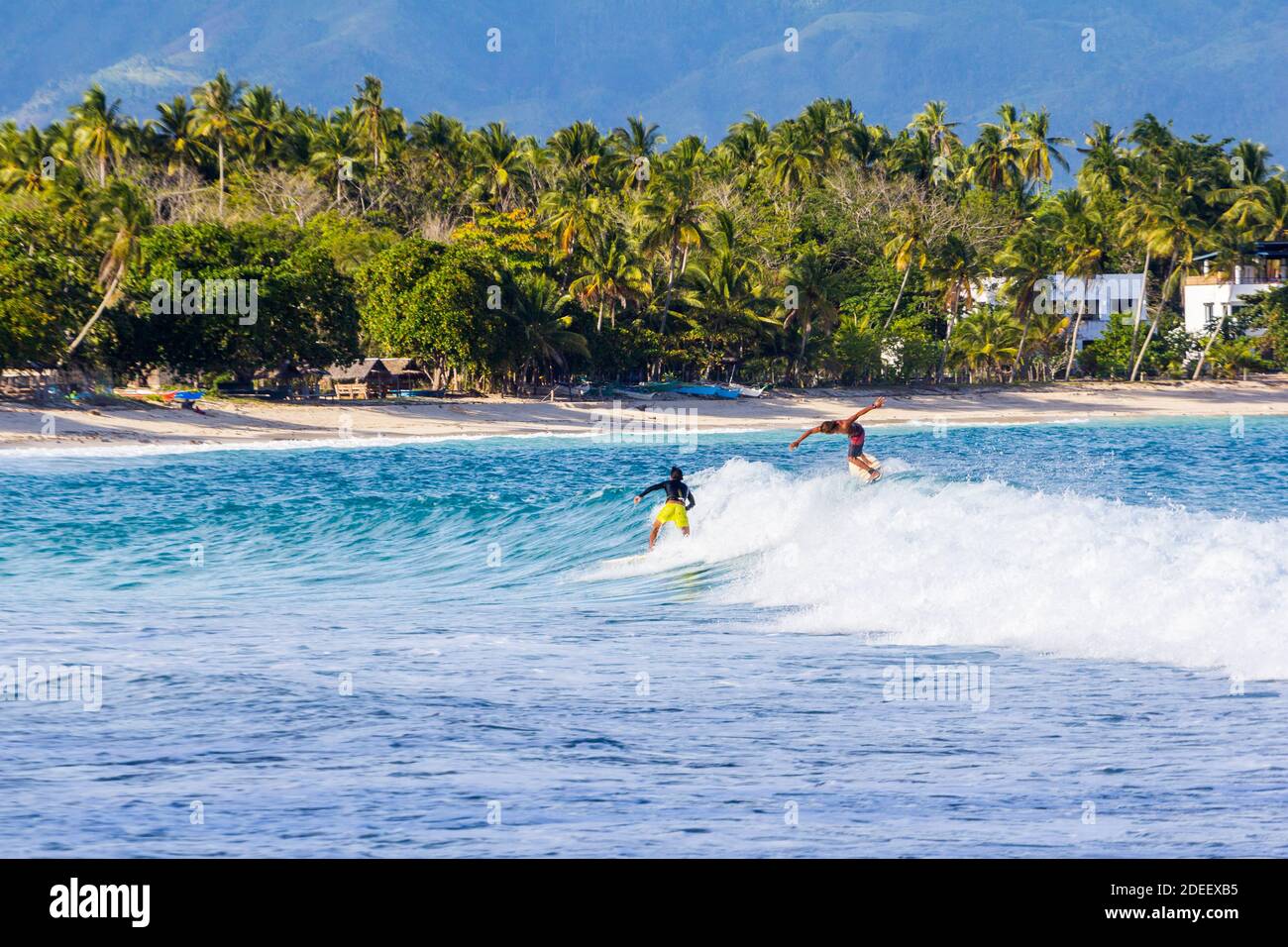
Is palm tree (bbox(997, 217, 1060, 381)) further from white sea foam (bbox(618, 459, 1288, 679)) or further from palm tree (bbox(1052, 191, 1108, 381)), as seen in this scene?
white sea foam (bbox(618, 459, 1288, 679))

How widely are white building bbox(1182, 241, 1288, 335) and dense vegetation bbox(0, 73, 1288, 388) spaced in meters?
1.48

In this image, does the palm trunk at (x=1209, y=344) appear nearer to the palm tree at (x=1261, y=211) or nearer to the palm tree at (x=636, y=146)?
the palm tree at (x=1261, y=211)

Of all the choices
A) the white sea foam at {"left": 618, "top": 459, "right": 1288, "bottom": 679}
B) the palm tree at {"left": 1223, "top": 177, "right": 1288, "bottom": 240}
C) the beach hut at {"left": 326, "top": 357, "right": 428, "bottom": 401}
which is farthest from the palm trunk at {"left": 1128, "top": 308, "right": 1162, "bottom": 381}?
the white sea foam at {"left": 618, "top": 459, "right": 1288, "bottom": 679}

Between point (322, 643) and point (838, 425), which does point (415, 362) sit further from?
point (322, 643)

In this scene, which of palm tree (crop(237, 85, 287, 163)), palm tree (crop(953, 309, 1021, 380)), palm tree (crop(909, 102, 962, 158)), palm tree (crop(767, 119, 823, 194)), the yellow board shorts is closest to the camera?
the yellow board shorts

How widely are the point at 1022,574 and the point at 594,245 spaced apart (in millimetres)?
62689

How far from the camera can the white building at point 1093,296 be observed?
94.4 meters

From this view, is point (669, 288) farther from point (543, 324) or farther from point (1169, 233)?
point (1169, 233)

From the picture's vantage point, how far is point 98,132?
289 ft

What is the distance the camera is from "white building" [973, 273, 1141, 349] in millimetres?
94438

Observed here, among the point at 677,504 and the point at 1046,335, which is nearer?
the point at 677,504

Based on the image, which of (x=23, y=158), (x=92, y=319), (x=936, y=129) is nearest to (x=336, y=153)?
(x=23, y=158)
